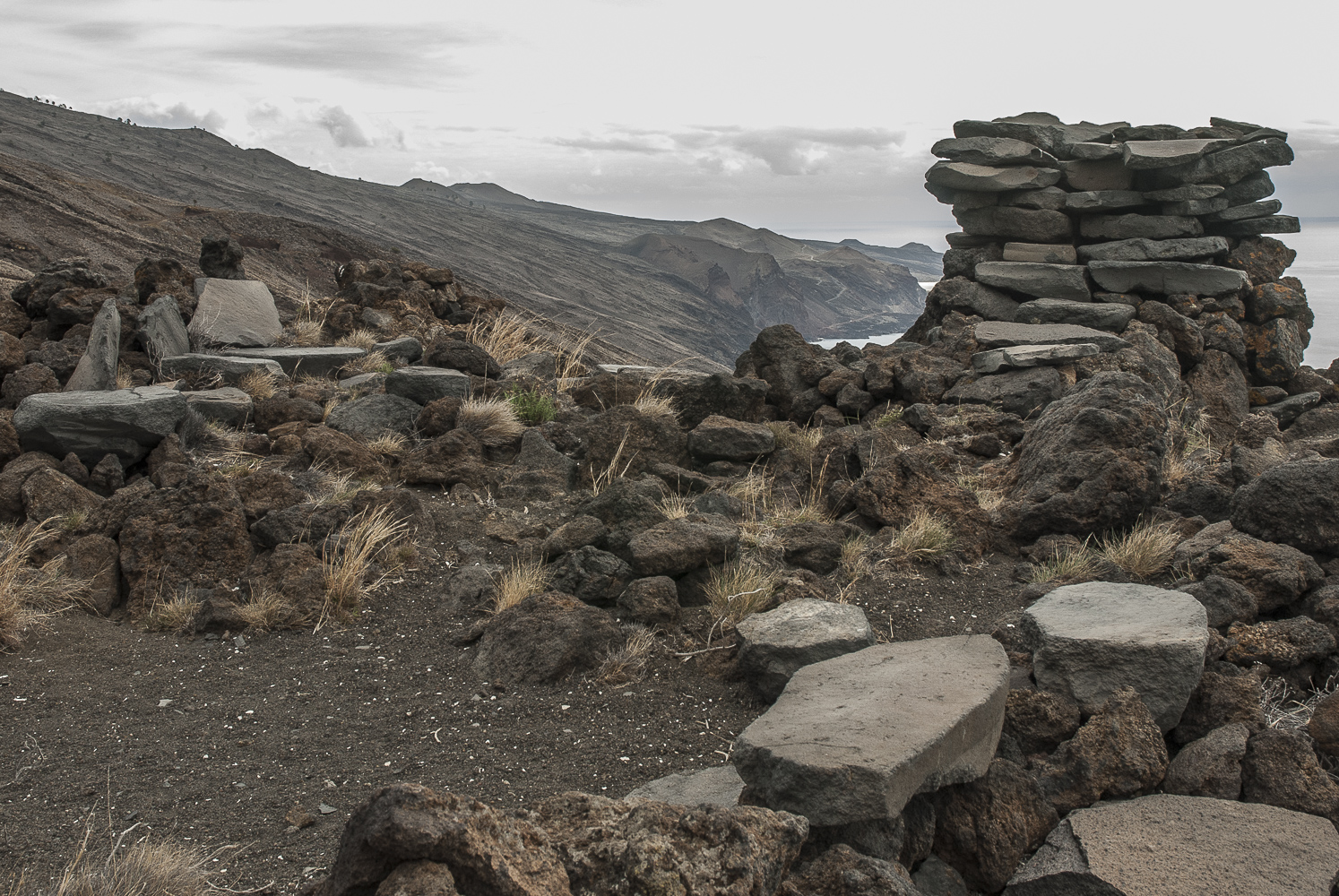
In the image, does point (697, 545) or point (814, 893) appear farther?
point (697, 545)

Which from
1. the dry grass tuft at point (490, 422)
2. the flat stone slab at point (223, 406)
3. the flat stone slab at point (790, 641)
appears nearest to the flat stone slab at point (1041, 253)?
the dry grass tuft at point (490, 422)

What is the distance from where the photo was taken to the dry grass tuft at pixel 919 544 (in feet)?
17.4

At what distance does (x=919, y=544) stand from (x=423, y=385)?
4531 millimetres

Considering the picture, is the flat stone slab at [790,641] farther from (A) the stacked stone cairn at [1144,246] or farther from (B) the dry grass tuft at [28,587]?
(A) the stacked stone cairn at [1144,246]

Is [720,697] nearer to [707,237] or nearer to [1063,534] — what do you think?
[1063,534]

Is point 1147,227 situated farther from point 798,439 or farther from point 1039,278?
point 798,439

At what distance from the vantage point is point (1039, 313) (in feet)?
32.0

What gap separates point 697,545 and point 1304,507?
296cm

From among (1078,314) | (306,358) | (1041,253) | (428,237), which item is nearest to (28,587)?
(306,358)

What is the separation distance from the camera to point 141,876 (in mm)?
2621

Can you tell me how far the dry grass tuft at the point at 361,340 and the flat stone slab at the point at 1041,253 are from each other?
271 inches

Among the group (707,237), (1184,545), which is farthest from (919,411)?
(707,237)

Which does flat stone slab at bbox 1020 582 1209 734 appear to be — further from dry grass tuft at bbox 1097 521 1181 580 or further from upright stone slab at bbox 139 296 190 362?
upright stone slab at bbox 139 296 190 362

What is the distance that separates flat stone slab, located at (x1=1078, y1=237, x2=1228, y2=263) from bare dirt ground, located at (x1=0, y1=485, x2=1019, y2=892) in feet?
21.3
